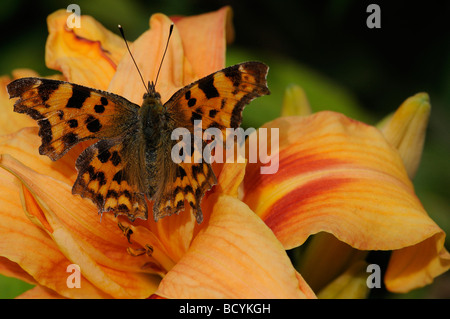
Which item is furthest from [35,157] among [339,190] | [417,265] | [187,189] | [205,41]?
[417,265]

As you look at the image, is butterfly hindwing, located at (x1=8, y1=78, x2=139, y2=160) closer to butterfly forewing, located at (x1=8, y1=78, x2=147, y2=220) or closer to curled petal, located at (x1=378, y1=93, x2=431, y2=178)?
butterfly forewing, located at (x1=8, y1=78, x2=147, y2=220)

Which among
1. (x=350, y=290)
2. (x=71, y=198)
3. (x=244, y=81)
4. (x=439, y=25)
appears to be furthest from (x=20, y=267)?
(x=439, y=25)

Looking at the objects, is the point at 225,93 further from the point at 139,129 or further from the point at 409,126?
the point at 409,126

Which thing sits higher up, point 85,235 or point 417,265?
point 85,235

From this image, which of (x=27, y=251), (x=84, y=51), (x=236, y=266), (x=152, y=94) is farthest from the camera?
(x=84, y=51)

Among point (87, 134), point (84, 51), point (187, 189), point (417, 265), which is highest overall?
point (84, 51)

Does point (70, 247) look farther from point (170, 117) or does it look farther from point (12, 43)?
point (12, 43)

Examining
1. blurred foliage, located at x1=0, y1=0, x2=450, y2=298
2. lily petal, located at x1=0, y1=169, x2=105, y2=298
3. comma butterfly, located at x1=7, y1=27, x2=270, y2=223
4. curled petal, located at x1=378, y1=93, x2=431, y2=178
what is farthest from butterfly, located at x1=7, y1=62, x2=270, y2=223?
blurred foliage, located at x1=0, y1=0, x2=450, y2=298
